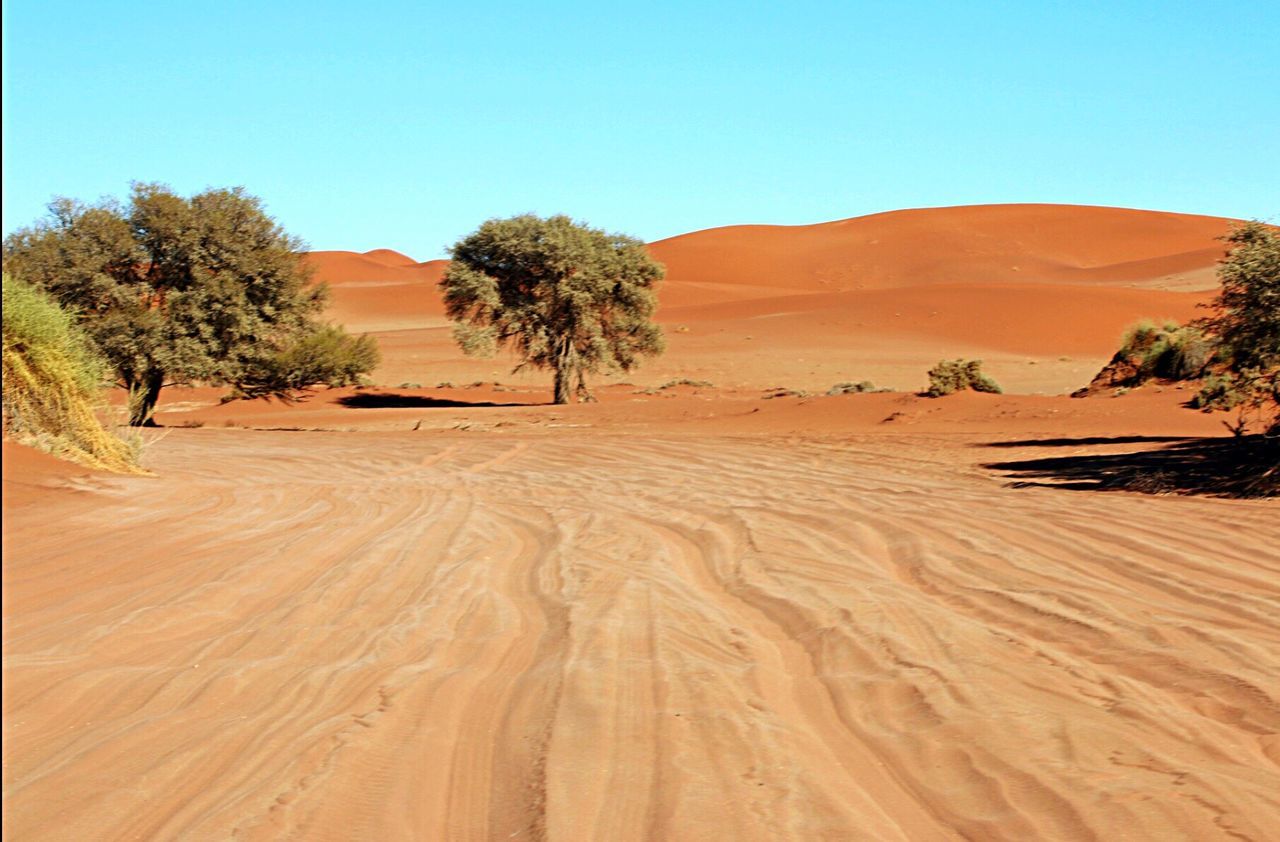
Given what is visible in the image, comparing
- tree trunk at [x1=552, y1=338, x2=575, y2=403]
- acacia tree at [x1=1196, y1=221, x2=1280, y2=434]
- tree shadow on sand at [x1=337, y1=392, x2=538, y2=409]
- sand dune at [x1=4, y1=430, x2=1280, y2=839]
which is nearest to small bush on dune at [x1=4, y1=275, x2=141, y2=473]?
sand dune at [x1=4, y1=430, x2=1280, y2=839]

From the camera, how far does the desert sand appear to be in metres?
4.10

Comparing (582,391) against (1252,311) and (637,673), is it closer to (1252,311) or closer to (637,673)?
(1252,311)

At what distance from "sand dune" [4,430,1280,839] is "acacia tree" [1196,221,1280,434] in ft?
17.6

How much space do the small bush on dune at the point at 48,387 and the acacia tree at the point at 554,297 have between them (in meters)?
21.2

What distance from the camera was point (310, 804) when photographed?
13.3 ft

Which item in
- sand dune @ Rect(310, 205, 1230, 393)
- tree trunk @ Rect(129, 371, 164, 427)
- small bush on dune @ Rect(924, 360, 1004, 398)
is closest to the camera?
small bush on dune @ Rect(924, 360, 1004, 398)

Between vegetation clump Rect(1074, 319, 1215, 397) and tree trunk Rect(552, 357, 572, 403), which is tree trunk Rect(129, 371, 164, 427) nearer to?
tree trunk Rect(552, 357, 572, 403)

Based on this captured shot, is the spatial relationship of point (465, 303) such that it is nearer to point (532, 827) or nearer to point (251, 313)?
point (251, 313)

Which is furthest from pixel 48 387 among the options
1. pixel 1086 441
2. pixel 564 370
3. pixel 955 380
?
pixel 564 370

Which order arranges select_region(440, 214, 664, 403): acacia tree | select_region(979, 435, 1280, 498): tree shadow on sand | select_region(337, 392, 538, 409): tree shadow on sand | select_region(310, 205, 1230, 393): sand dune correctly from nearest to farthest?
1. select_region(979, 435, 1280, 498): tree shadow on sand
2. select_region(440, 214, 664, 403): acacia tree
3. select_region(337, 392, 538, 409): tree shadow on sand
4. select_region(310, 205, 1230, 393): sand dune

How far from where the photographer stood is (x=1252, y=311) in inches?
583

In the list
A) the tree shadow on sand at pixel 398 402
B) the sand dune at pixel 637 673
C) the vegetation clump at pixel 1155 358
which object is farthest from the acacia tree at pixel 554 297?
the sand dune at pixel 637 673

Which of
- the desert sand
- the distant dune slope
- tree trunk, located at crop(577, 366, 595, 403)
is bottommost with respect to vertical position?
the desert sand

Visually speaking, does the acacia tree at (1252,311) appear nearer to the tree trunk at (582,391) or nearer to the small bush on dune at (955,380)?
the small bush on dune at (955,380)
